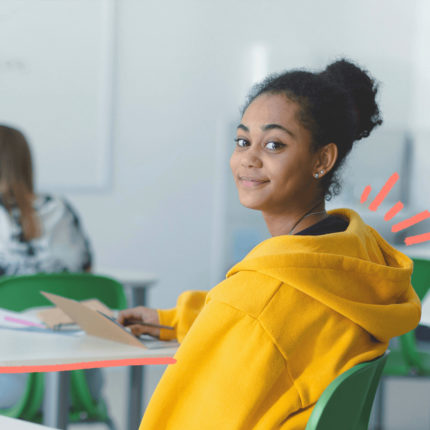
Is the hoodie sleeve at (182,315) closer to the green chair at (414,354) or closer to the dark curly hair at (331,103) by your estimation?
the dark curly hair at (331,103)

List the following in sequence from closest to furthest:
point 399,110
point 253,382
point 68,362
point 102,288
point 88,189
Answer: point 253,382 → point 68,362 → point 102,288 → point 88,189 → point 399,110

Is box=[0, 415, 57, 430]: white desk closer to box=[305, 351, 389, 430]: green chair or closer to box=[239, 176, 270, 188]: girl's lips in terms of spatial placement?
box=[305, 351, 389, 430]: green chair

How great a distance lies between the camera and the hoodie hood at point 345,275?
3.88 feet

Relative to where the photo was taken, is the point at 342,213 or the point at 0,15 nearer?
the point at 342,213

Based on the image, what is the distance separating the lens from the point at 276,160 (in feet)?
4.54

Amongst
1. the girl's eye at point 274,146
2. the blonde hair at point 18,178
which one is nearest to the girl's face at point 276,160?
the girl's eye at point 274,146

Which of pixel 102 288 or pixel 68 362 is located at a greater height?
pixel 68 362

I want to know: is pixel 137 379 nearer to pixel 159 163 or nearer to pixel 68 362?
pixel 68 362

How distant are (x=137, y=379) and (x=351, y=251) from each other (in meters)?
0.97

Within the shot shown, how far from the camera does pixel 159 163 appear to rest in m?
4.55

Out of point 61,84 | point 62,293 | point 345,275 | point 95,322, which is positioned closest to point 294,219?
point 345,275

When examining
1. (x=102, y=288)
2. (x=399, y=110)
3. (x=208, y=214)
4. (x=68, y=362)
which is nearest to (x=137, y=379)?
(x=102, y=288)

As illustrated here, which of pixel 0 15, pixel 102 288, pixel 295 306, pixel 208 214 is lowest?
pixel 208 214

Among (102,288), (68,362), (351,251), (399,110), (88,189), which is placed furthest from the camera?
(399,110)
